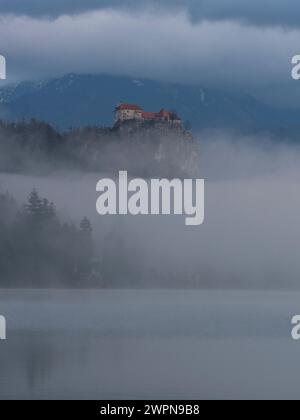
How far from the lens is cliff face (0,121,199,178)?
42.8 ft

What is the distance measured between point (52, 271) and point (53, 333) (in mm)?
726

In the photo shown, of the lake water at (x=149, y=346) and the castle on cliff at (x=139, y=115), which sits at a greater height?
the castle on cliff at (x=139, y=115)

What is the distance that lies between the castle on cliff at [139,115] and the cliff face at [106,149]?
0.20 ft

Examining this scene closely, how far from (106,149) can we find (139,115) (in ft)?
1.83

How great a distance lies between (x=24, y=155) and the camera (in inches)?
539

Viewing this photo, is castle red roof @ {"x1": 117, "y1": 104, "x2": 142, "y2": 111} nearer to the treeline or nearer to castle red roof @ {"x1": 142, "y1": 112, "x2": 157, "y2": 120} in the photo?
castle red roof @ {"x1": 142, "y1": 112, "x2": 157, "y2": 120}

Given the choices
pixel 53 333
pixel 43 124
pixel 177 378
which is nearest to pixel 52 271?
pixel 53 333

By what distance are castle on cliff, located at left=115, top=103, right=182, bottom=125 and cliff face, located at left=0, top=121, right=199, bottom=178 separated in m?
0.06

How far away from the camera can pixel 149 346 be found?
1335 cm

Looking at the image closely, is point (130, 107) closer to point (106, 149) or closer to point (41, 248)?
point (106, 149)

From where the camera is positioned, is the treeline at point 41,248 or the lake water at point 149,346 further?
the treeline at point 41,248

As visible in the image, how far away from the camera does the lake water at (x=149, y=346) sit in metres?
11.6

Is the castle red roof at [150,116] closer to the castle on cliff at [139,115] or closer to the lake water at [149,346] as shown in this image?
the castle on cliff at [139,115]

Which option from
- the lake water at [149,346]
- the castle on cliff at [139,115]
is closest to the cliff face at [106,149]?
the castle on cliff at [139,115]
